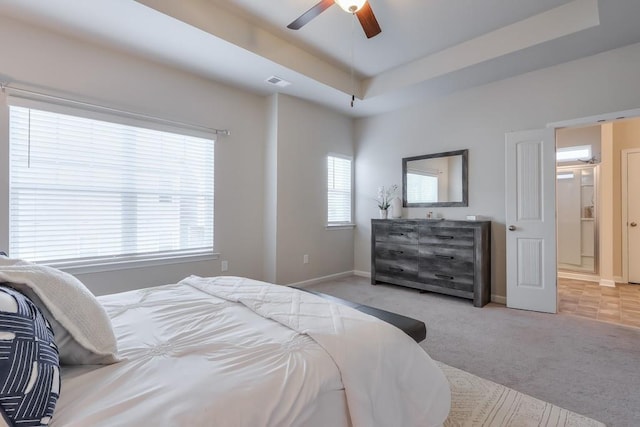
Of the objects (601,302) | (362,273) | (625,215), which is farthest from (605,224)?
(362,273)

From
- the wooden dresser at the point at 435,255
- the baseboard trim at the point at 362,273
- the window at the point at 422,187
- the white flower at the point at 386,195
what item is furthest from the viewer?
the baseboard trim at the point at 362,273

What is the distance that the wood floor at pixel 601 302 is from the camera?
10.4ft

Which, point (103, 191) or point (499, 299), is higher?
point (103, 191)

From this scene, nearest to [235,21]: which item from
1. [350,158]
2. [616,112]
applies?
[350,158]

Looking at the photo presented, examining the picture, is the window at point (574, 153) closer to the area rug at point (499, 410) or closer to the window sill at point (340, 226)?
the window sill at point (340, 226)

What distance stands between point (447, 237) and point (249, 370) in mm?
3417

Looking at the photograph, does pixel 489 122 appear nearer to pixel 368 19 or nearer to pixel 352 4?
pixel 368 19

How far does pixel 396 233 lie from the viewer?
4.36m

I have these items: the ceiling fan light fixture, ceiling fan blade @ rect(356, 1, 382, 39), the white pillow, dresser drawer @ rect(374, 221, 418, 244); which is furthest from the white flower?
the white pillow

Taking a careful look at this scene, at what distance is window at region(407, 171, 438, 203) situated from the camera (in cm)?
436

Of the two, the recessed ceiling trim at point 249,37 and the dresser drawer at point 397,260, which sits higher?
the recessed ceiling trim at point 249,37

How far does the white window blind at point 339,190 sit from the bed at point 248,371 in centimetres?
347

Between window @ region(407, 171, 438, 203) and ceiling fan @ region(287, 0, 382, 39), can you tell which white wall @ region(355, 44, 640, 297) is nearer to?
window @ region(407, 171, 438, 203)

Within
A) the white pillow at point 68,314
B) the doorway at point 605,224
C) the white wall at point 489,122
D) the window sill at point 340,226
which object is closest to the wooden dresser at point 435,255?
the white wall at point 489,122
